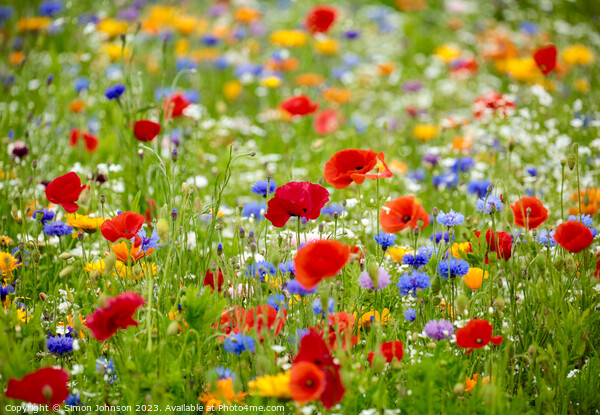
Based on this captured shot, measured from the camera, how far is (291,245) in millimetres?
2291

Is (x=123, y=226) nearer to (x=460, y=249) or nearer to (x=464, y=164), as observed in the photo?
(x=460, y=249)

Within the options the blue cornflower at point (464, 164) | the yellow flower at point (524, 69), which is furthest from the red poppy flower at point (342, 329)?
the yellow flower at point (524, 69)

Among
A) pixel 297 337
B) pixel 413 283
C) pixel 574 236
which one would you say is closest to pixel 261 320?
pixel 297 337

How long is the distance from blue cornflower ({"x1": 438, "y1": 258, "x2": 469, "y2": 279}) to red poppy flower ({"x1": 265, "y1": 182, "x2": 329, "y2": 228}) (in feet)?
1.49

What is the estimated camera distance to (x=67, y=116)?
163 inches

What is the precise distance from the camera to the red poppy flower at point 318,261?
1470 millimetres

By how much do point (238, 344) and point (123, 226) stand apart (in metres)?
0.53

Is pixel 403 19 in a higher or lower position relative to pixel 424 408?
lower

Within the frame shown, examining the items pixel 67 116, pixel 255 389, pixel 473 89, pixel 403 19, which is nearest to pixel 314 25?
pixel 473 89

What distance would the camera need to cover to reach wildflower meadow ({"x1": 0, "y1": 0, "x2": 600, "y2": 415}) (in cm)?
155

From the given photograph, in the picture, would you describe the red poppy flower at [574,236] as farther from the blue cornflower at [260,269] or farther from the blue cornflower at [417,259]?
the blue cornflower at [260,269]

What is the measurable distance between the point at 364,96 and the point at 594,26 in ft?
9.62

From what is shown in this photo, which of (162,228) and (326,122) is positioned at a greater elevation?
(162,228)

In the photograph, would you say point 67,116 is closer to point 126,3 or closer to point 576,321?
point 126,3
